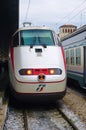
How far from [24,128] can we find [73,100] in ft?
17.0

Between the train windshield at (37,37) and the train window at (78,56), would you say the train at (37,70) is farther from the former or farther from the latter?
the train window at (78,56)

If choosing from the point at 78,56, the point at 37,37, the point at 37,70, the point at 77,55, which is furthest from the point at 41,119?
the point at 77,55

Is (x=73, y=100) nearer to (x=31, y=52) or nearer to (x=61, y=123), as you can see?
(x=31, y=52)

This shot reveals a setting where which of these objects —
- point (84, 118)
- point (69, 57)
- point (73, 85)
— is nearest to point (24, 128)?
point (84, 118)

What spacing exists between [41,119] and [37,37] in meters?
3.18

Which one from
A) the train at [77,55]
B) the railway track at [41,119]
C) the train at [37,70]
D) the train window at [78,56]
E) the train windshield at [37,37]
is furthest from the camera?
the train window at [78,56]

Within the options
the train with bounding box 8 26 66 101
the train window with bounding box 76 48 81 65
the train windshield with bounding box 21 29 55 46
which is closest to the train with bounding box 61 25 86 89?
the train window with bounding box 76 48 81 65

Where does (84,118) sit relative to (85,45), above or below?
below

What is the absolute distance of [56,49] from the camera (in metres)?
12.4

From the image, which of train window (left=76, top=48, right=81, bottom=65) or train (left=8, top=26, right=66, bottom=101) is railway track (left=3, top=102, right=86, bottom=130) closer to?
train (left=8, top=26, right=66, bottom=101)

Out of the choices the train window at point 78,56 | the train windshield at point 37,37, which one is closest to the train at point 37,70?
the train windshield at point 37,37

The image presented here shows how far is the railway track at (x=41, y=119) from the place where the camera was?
9570 mm

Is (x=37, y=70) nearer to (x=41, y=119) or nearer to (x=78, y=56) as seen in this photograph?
(x=41, y=119)

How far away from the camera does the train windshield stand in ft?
41.6
